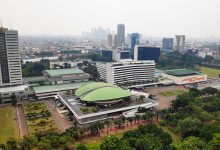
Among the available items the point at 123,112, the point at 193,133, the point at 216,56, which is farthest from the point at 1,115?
the point at 216,56

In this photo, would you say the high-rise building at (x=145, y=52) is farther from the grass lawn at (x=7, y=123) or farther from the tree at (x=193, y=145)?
the tree at (x=193, y=145)

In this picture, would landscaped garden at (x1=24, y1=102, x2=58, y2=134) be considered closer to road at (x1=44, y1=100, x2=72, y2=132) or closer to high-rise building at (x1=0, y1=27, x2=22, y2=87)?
road at (x1=44, y1=100, x2=72, y2=132)

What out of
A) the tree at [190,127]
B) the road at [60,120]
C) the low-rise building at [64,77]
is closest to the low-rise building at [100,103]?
the road at [60,120]

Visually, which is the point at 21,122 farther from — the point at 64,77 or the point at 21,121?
the point at 64,77

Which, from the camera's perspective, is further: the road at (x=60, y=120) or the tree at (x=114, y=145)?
the road at (x=60, y=120)

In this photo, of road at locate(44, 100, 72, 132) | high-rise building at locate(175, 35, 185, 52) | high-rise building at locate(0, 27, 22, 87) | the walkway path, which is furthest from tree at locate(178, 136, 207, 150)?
high-rise building at locate(175, 35, 185, 52)

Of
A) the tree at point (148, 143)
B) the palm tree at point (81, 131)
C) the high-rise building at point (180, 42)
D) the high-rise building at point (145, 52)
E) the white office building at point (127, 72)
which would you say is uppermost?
the high-rise building at point (180, 42)
